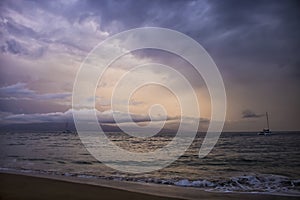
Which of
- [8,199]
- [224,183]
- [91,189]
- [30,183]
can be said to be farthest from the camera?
[224,183]

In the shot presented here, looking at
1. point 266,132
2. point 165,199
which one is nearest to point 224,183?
point 165,199

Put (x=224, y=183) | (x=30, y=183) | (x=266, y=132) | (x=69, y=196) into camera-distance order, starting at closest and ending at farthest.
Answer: (x=69, y=196) < (x=30, y=183) < (x=224, y=183) < (x=266, y=132)

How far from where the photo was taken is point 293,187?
9625mm

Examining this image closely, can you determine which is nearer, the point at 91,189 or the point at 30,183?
the point at 91,189

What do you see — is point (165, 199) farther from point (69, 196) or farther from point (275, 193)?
point (275, 193)

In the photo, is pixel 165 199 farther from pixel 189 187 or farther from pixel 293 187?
pixel 293 187

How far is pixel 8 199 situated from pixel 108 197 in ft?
8.08

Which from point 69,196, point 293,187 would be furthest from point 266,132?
point 69,196

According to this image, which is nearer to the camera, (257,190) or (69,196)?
(69,196)

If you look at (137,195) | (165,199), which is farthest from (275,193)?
(137,195)

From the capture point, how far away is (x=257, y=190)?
8.99m

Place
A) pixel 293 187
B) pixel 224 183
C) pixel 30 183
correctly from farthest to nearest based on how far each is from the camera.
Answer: pixel 224 183 < pixel 293 187 < pixel 30 183

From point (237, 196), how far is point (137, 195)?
3.03 m

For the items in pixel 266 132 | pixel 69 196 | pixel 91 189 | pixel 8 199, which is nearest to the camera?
pixel 8 199
